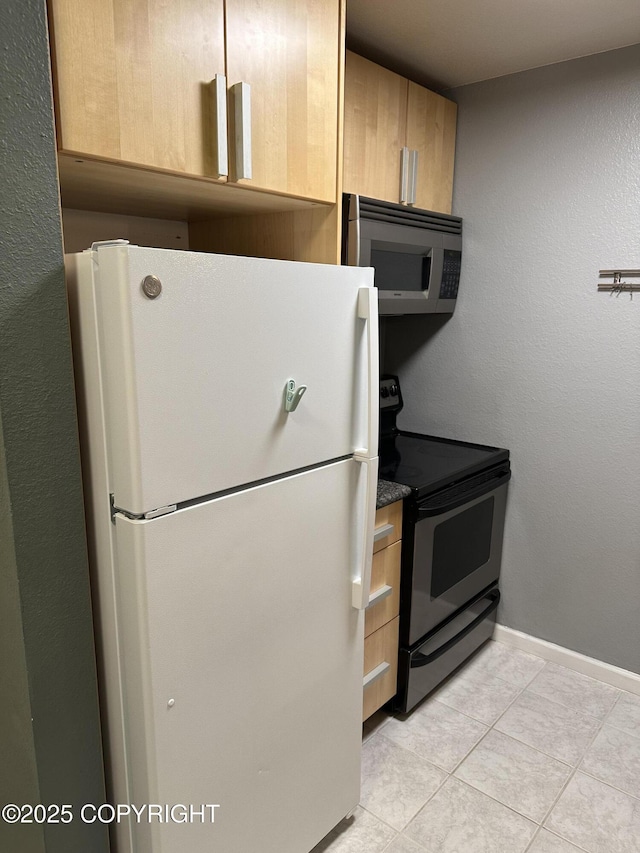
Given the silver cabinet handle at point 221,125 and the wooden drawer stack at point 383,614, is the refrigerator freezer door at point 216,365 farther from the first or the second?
the wooden drawer stack at point 383,614

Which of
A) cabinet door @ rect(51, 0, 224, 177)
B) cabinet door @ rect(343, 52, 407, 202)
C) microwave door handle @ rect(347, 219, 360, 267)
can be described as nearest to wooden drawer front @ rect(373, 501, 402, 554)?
microwave door handle @ rect(347, 219, 360, 267)

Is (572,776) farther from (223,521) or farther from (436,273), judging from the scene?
(436,273)

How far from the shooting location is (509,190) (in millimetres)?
2354

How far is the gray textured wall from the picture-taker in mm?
958

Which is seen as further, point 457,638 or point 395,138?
point 457,638

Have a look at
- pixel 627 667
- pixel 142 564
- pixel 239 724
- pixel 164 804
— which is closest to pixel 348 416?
pixel 142 564

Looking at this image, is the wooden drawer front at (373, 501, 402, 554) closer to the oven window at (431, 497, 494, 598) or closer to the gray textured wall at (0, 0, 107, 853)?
the oven window at (431, 497, 494, 598)

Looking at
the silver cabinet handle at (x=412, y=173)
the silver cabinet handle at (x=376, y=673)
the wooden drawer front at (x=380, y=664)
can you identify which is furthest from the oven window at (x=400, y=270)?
the silver cabinet handle at (x=376, y=673)

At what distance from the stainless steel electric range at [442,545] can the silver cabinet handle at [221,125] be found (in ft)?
3.87

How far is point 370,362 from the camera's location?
58.1 inches

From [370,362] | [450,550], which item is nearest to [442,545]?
[450,550]

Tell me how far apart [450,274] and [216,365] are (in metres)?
1.58

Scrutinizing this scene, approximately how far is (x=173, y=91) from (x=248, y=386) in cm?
62

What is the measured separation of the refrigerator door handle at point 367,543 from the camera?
5.05 feet
